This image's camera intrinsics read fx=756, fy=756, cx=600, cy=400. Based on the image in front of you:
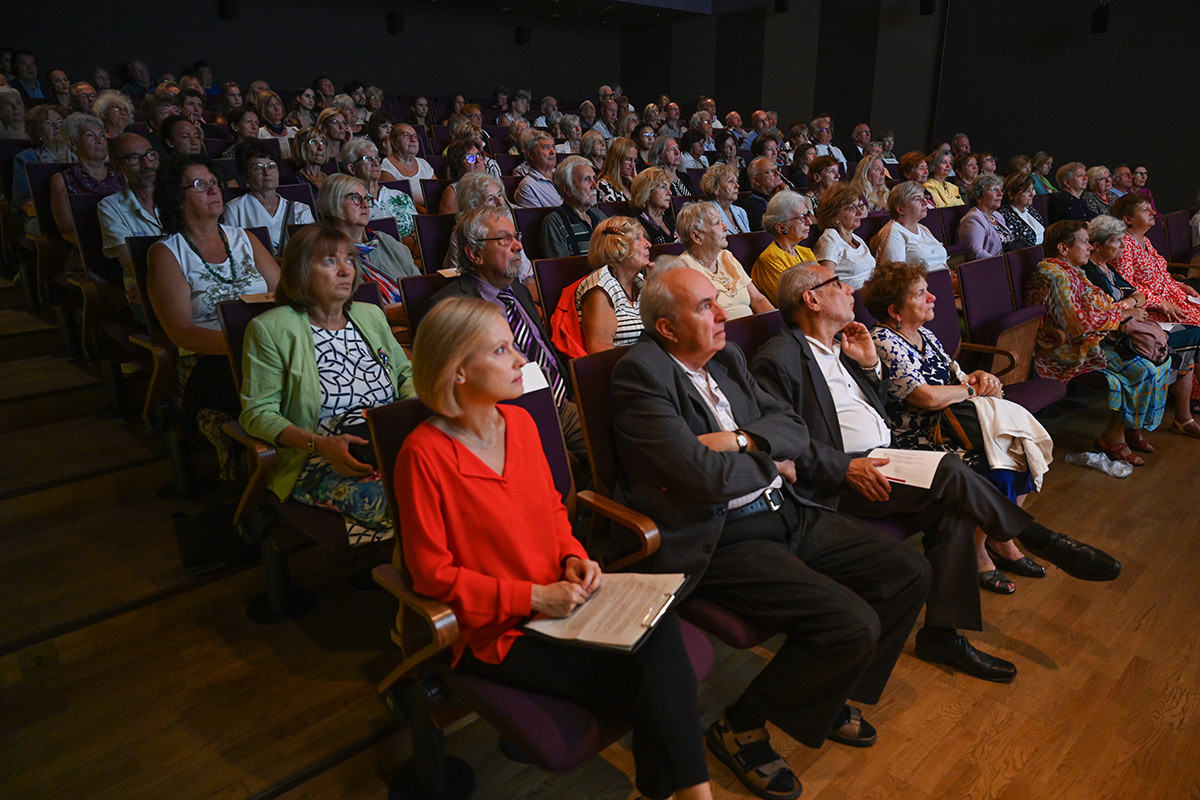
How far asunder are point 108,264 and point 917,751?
3193 mm

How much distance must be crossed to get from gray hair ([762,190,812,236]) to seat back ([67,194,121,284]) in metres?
2.62

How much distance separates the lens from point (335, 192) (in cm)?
271

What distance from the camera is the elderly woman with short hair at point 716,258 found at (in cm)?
280

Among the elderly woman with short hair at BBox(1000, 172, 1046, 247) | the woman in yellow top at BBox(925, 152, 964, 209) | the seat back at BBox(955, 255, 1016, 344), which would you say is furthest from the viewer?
the woman in yellow top at BBox(925, 152, 964, 209)

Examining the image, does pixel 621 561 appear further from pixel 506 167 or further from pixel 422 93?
pixel 422 93

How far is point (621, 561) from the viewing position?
60.6 inches

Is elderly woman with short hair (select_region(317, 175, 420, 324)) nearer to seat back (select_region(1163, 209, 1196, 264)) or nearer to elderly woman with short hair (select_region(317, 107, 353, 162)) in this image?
elderly woman with short hair (select_region(317, 107, 353, 162))

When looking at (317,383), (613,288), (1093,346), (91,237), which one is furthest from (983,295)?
(91,237)

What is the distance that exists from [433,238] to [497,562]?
2.08 meters

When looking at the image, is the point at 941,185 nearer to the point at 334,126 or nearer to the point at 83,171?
the point at 334,126

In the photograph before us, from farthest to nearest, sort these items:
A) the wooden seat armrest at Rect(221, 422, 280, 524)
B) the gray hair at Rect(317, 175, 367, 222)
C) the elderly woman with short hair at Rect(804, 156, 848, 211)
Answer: the elderly woman with short hair at Rect(804, 156, 848, 211) < the gray hair at Rect(317, 175, 367, 222) < the wooden seat armrest at Rect(221, 422, 280, 524)

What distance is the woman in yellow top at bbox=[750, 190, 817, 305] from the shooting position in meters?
3.12

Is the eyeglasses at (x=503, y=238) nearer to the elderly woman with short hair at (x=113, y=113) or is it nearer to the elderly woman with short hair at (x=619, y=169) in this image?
the elderly woman with short hair at (x=619, y=169)

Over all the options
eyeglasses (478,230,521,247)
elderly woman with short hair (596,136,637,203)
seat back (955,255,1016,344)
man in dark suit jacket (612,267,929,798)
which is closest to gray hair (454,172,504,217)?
eyeglasses (478,230,521,247)
